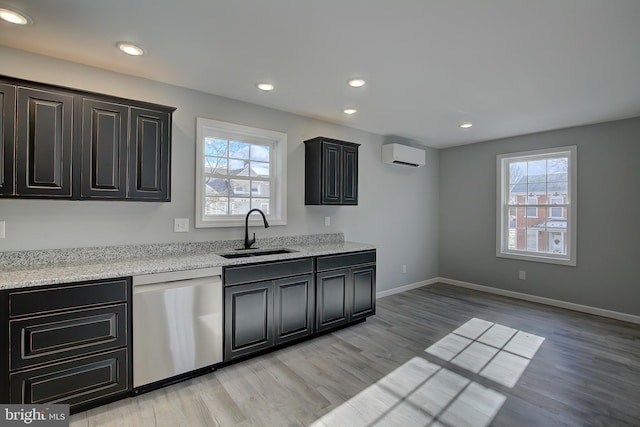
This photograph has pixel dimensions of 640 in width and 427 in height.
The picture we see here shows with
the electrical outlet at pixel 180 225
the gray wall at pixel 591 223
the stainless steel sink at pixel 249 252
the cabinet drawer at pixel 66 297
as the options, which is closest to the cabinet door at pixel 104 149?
the electrical outlet at pixel 180 225

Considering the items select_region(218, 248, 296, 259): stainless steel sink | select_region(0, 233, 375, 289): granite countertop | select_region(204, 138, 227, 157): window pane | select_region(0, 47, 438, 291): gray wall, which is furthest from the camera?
select_region(204, 138, 227, 157): window pane

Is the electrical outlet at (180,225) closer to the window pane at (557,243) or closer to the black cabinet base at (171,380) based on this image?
the black cabinet base at (171,380)

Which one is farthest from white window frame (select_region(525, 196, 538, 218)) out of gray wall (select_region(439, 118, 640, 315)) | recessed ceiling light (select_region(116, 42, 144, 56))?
recessed ceiling light (select_region(116, 42, 144, 56))

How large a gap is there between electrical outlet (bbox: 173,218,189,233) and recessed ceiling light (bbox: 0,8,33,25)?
1.66 meters

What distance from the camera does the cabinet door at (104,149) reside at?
7.42 ft

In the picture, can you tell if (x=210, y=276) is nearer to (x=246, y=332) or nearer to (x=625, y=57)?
(x=246, y=332)

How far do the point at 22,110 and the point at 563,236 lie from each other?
6.04m

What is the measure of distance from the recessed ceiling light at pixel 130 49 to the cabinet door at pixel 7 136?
71cm

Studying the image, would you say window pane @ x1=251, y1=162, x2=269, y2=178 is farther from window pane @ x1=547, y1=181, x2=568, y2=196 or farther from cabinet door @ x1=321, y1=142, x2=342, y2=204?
window pane @ x1=547, y1=181, x2=568, y2=196

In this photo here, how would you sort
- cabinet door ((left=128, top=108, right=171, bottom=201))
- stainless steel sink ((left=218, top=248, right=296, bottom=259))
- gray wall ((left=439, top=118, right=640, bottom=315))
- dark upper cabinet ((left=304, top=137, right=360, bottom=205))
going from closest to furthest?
1. cabinet door ((left=128, top=108, right=171, bottom=201))
2. stainless steel sink ((left=218, top=248, right=296, bottom=259))
3. dark upper cabinet ((left=304, top=137, right=360, bottom=205))
4. gray wall ((left=439, top=118, right=640, bottom=315))

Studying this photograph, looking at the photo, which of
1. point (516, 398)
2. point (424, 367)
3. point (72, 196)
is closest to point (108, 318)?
point (72, 196)

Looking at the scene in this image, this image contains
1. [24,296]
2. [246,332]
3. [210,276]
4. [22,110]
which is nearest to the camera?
[24,296]

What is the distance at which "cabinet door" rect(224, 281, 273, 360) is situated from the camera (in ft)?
8.59

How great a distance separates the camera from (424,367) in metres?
2.68
